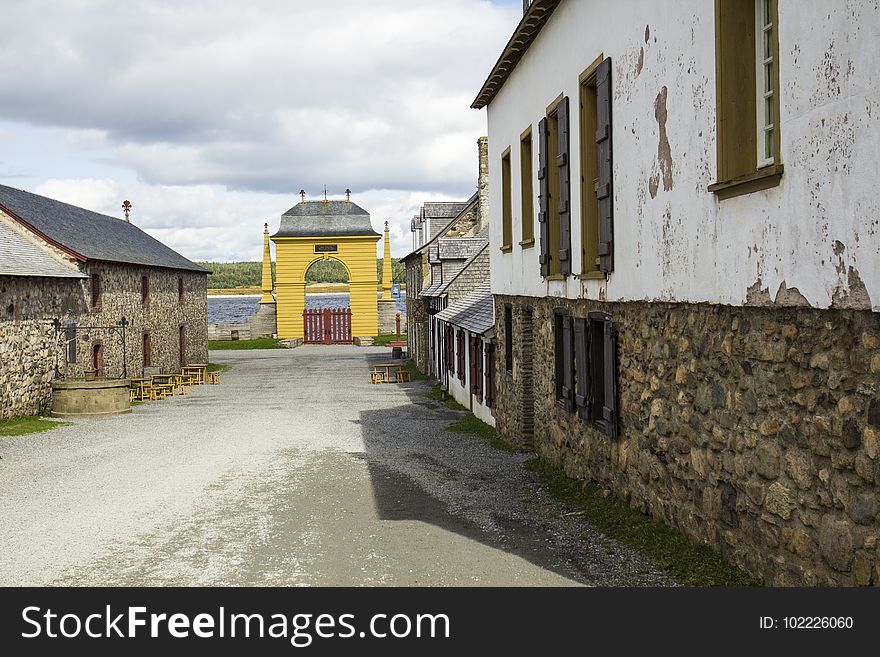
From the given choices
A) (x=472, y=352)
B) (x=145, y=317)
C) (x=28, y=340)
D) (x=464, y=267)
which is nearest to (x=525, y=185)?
(x=472, y=352)

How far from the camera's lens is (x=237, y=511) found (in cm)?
1168

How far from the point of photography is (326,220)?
6169 cm

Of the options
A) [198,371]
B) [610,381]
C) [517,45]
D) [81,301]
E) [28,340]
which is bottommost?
[198,371]

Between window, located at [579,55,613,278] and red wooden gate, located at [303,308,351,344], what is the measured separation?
1988 inches

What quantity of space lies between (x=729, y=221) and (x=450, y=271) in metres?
25.5

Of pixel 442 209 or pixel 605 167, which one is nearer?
pixel 605 167

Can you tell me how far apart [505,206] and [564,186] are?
5.11m

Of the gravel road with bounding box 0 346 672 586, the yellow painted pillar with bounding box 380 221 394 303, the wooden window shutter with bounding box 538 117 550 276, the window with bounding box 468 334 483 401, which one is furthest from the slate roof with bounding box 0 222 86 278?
the yellow painted pillar with bounding box 380 221 394 303

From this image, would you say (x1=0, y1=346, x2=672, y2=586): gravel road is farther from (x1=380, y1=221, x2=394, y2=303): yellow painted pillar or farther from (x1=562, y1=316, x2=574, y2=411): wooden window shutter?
(x1=380, y1=221, x2=394, y2=303): yellow painted pillar

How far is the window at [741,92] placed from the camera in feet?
23.1

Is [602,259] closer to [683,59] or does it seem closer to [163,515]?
[683,59]

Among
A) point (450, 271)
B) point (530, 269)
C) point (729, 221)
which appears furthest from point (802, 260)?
point (450, 271)

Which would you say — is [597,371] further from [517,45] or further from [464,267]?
[464,267]

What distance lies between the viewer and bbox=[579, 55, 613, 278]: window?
1065cm
